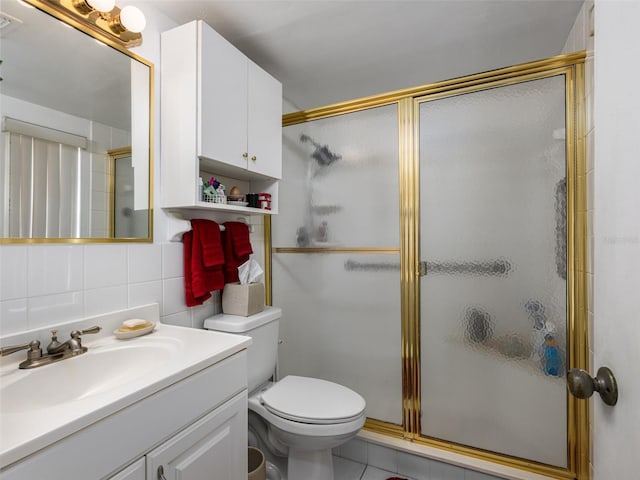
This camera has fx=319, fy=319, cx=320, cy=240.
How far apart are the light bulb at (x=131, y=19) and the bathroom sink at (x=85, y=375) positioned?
3.82 ft

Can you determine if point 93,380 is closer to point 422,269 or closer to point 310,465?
point 310,465

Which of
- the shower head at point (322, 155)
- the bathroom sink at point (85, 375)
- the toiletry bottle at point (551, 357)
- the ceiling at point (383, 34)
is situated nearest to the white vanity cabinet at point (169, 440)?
the bathroom sink at point (85, 375)

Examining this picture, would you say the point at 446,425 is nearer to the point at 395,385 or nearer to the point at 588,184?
the point at 395,385

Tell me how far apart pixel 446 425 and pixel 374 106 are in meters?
1.74

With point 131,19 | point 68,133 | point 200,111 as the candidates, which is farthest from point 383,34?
point 68,133

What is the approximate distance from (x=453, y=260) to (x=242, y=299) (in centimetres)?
108

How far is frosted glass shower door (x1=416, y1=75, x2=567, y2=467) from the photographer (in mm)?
1448

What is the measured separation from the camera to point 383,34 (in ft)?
Answer: 5.27

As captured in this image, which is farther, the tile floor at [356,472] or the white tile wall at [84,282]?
the tile floor at [356,472]

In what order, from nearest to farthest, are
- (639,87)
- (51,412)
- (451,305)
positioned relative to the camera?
(639,87) < (51,412) < (451,305)

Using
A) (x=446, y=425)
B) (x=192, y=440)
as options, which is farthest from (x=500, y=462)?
(x=192, y=440)

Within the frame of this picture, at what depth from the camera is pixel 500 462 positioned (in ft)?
4.93

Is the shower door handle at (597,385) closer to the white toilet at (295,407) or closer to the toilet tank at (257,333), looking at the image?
the white toilet at (295,407)

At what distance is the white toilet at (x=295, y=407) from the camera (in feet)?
4.32
